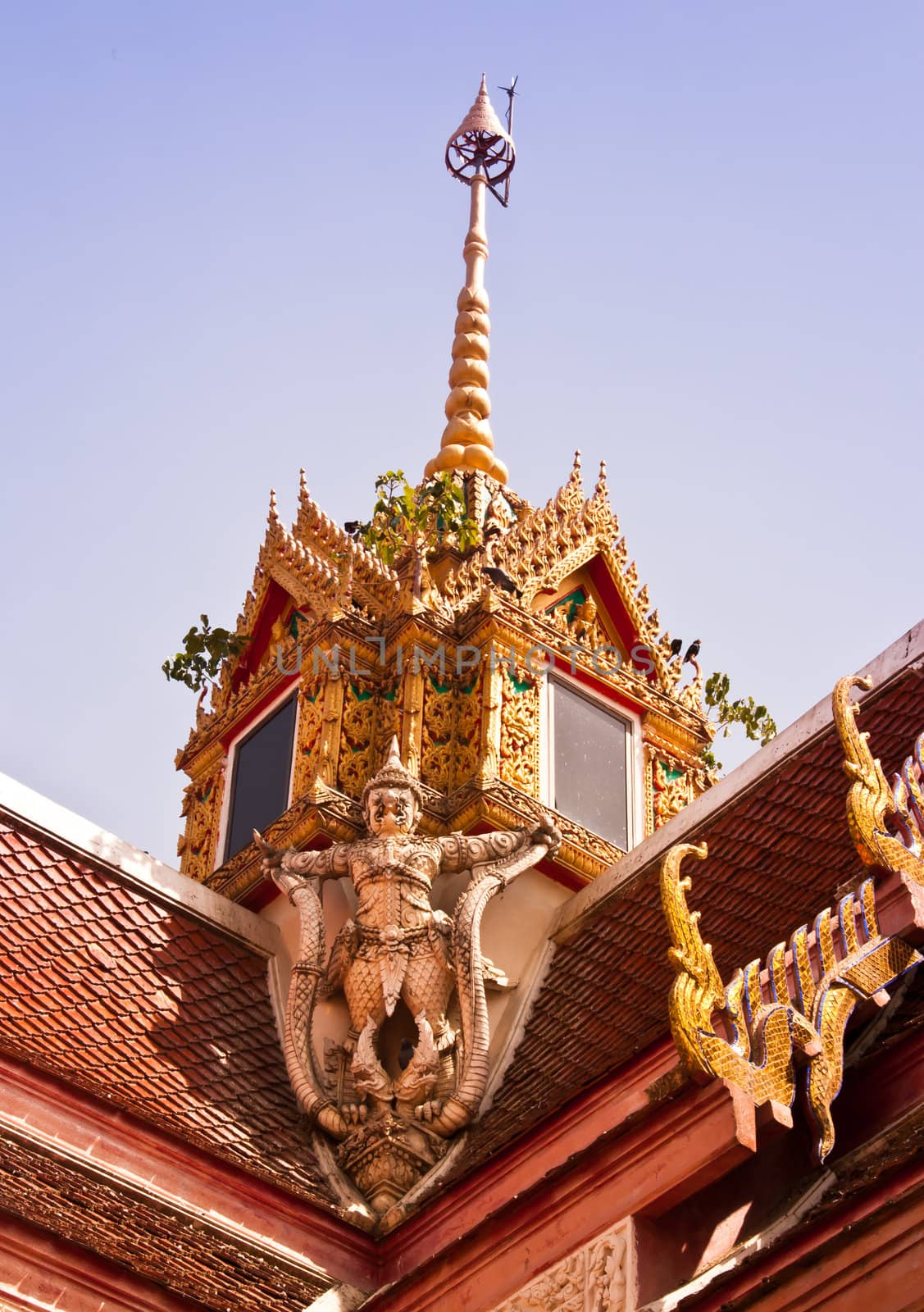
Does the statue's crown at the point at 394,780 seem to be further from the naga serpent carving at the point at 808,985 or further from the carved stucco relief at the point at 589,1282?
the carved stucco relief at the point at 589,1282

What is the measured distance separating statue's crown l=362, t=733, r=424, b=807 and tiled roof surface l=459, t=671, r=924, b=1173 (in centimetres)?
120

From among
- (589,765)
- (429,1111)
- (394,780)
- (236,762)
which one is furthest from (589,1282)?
(236,762)

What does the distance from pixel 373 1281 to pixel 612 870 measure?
3.29 meters

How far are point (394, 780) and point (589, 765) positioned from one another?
6.48ft

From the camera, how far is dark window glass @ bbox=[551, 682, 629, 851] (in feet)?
48.4

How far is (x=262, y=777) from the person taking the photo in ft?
50.3

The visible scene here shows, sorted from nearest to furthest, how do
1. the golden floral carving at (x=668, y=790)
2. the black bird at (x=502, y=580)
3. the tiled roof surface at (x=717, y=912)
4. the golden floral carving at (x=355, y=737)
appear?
the tiled roof surface at (x=717, y=912)
the golden floral carving at (x=355, y=737)
the golden floral carving at (x=668, y=790)
the black bird at (x=502, y=580)

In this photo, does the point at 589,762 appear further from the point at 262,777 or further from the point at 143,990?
the point at 143,990

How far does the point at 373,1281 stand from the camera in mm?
11312

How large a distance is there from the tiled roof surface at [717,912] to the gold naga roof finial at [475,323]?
4963 millimetres

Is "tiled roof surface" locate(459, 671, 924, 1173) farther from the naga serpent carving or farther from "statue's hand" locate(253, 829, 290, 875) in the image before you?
the naga serpent carving

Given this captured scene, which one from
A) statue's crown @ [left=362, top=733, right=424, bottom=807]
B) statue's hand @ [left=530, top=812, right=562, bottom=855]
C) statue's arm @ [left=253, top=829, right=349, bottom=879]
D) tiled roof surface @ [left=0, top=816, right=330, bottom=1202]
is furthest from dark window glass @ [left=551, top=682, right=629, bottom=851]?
tiled roof surface @ [left=0, top=816, right=330, bottom=1202]

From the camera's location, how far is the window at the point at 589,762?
14742mm

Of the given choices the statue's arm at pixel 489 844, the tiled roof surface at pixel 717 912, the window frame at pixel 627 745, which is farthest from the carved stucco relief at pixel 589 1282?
the window frame at pixel 627 745
